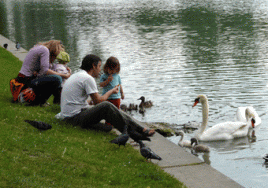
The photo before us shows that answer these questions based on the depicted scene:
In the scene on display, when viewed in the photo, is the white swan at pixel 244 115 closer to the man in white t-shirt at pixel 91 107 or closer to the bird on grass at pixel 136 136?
the man in white t-shirt at pixel 91 107

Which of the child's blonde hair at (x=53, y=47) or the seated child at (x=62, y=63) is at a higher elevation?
the child's blonde hair at (x=53, y=47)

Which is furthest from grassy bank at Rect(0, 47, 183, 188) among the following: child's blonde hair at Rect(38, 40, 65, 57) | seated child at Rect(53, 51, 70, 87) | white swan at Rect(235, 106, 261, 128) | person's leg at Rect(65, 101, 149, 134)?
white swan at Rect(235, 106, 261, 128)

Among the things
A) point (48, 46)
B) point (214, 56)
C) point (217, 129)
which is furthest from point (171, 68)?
point (48, 46)

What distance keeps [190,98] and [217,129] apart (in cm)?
340

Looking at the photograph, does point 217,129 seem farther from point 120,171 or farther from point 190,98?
point 120,171

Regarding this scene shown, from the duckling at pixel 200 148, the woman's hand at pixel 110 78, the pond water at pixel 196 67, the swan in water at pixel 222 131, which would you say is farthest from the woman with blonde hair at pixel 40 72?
the swan in water at pixel 222 131

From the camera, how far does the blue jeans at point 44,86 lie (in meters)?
8.77

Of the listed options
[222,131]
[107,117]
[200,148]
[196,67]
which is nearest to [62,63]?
[107,117]

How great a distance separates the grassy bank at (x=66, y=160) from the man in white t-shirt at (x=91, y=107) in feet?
0.68

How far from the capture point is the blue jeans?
8.77 meters

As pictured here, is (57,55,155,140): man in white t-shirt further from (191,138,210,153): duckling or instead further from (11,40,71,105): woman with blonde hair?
(191,138,210,153): duckling

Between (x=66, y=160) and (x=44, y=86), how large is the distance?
331 cm

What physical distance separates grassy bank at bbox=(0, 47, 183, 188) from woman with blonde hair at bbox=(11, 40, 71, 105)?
113cm

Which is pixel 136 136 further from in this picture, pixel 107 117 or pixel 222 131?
pixel 222 131
